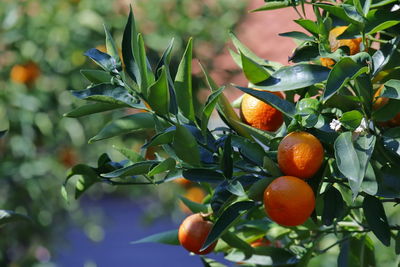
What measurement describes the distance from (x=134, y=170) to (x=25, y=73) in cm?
202

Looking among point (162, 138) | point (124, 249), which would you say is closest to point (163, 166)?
point (162, 138)

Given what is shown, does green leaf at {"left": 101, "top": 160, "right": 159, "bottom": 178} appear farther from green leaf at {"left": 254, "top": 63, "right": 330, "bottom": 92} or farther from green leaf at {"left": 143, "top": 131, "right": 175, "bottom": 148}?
green leaf at {"left": 254, "top": 63, "right": 330, "bottom": 92}

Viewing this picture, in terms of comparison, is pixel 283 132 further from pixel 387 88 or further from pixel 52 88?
pixel 52 88

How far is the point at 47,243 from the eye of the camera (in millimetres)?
2951

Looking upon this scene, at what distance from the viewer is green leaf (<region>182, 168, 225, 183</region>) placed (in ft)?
2.23

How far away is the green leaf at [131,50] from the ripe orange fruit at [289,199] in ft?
0.55

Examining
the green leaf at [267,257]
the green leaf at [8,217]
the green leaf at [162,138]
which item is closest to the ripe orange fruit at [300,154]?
the green leaf at [162,138]

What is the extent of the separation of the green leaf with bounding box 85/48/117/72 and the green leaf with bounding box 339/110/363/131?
0.23 m

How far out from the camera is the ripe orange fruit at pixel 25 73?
2.60m

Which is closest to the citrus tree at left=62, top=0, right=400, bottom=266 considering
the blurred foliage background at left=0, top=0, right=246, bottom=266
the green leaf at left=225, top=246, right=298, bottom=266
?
the green leaf at left=225, top=246, right=298, bottom=266

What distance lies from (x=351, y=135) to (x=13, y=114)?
2.12 m

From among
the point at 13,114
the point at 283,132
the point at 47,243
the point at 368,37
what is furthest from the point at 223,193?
the point at 47,243

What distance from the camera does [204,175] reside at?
683 millimetres

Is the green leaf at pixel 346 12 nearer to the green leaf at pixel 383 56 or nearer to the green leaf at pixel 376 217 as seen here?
the green leaf at pixel 383 56
